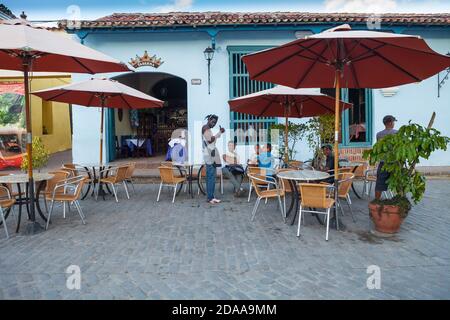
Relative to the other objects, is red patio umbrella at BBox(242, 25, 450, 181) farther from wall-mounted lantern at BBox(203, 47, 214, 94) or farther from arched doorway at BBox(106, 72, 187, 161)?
arched doorway at BBox(106, 72, 187, 161)

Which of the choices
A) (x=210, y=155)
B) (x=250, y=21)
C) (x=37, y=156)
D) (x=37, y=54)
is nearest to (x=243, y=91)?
(x=250, y=21)

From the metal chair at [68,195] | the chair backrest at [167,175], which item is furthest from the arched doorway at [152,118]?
the metal chair at [68,195]

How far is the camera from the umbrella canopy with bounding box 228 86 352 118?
7.04 meters

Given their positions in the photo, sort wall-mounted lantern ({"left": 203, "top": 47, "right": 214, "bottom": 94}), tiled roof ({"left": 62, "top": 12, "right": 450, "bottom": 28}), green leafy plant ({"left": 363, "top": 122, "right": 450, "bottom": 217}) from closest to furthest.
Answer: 1. green leafy plant ({"left": 363, "top": 122, "right": 450, "bottom": 217})
2. tiled roof ({"left": 62, "top": 12, "right": 450, "bottom": 28})
3. wall-mounted lantern ({"left": 203, "top": 47, "right": 214, "bottom": 94})

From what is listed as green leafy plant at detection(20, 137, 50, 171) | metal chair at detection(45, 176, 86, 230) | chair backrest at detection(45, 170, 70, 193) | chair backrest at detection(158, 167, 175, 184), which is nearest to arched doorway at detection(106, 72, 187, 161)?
green leafy plant at detection(20, 137, 50, 171)

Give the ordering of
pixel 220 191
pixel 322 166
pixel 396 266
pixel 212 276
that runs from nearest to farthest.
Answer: pixel 212 276 → pixel 396 266 → pixel 322 166 → pixel 220 191

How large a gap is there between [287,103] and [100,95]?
13.0 feet

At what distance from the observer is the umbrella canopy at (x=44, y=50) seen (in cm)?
438

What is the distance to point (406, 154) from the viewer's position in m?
4.70

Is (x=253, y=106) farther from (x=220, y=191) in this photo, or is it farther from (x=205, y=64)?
(x=205, y=64)

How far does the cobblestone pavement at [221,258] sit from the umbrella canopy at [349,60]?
2.33m
